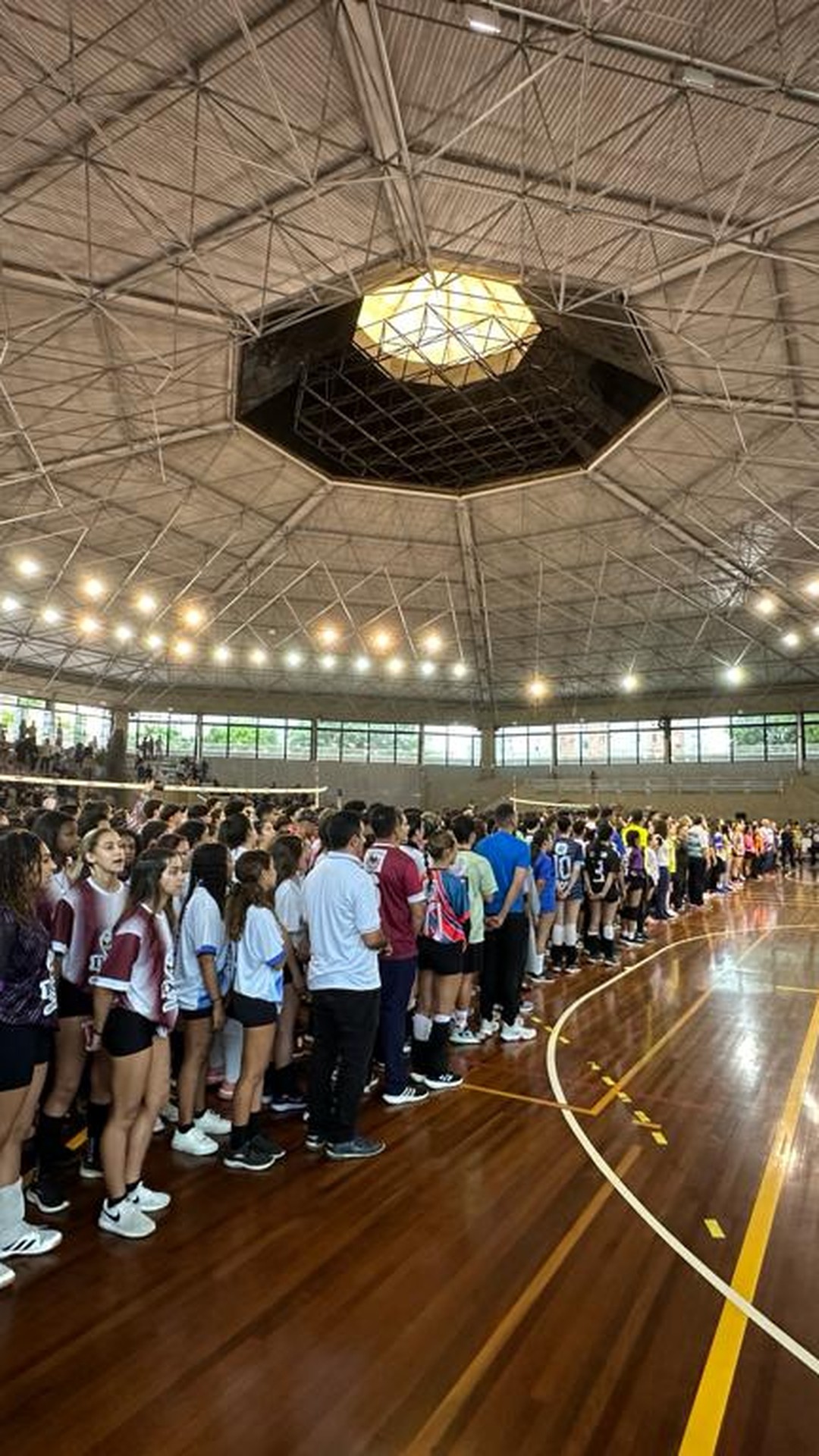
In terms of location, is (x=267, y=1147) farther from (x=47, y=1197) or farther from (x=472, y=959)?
(x=472, y=959)

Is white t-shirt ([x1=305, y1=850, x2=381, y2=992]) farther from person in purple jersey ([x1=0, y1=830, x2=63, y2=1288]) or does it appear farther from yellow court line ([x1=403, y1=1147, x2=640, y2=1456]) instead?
yellow court line ([x1=403, y1=1147, x2=640, y2=1456])

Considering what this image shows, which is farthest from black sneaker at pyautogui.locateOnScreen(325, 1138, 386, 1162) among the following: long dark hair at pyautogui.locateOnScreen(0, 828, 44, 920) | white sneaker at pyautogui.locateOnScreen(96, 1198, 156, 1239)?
long dark hair at pyautogui.locateOnScreen(0, 828, 44, 920)

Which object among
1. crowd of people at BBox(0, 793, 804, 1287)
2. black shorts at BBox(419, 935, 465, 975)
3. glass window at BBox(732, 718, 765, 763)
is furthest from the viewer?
glass window at BBox(732, 718, 765, 763)

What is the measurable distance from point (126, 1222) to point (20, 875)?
164 centimetres

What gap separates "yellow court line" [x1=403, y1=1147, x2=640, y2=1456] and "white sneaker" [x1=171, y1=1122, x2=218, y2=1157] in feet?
6.25

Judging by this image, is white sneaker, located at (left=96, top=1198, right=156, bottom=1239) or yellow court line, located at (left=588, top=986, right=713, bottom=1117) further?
yellow court line, located at (left=588, top=986, right=713, bottom=1117)

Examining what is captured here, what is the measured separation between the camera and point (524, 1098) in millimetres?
5062

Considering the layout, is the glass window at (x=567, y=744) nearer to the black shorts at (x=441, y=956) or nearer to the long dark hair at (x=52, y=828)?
the black shorts at (x=441, y=956)

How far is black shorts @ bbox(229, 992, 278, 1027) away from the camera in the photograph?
396 cm

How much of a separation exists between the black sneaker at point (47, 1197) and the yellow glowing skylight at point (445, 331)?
14.8 metres

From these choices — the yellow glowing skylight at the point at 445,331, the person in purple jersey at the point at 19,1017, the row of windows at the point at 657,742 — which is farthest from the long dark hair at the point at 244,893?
the row of windows at the point at 657,742

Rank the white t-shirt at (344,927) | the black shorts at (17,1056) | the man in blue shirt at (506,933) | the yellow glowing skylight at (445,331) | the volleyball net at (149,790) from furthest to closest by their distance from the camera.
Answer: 1. the volleyball net at (149,790)
2. the yellow glowing skylight at (445,331)
3. the man in blue shirt at (506,933)
4. the white t-shirt at (344,927)
5. the black shorts at (17,1056)

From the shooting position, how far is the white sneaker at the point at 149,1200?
3508 mm

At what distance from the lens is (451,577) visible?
24938 millimetres
